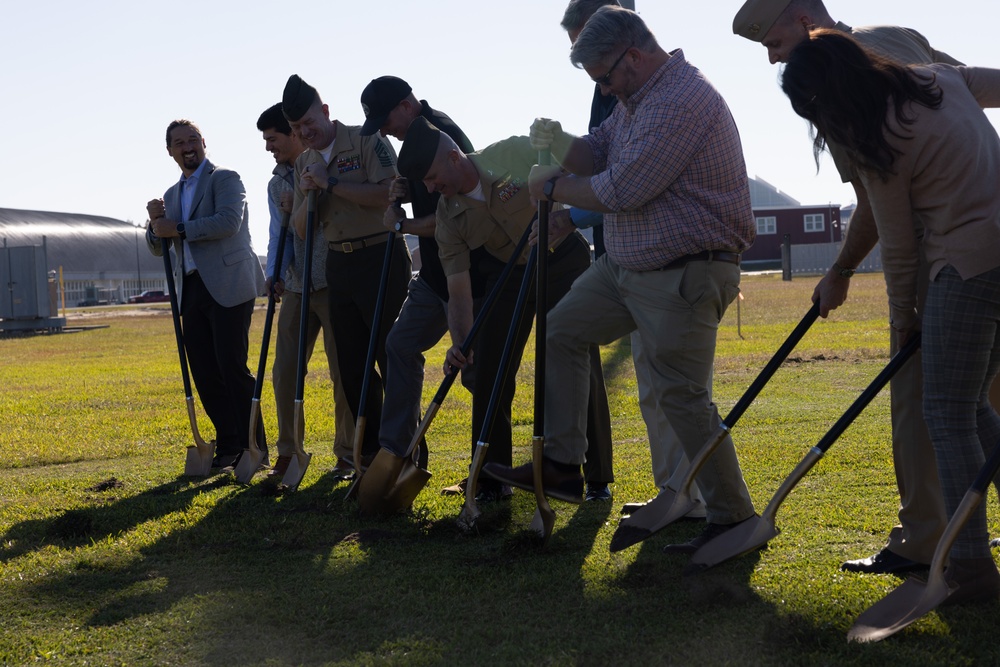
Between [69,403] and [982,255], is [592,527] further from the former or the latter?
[69,403]

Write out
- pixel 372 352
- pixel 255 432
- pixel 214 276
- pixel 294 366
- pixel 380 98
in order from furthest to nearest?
1. pixel 214 276
2. pixel 294 366
3. pixel 255 432
4. pixel 372 352
5. pixel 380 98

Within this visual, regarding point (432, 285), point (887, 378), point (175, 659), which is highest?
point (432, 285)

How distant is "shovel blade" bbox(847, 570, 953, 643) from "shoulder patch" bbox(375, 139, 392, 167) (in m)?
3.71

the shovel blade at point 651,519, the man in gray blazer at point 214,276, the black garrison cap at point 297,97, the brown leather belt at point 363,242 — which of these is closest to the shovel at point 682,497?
the shovel blade at point 651,519

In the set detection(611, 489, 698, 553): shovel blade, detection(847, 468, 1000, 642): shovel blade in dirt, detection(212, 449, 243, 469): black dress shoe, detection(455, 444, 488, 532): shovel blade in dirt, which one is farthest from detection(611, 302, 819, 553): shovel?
detection(212, 449, 243, 469): black dress shoe

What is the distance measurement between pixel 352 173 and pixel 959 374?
3.67 metres

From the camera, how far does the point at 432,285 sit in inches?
228

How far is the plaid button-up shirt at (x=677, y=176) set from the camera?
409 cm

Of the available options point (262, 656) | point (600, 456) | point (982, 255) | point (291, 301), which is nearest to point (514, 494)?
point (600, 456)

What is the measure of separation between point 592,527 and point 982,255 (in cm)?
219

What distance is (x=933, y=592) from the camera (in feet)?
10.9

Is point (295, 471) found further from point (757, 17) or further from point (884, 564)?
point (757, 17)

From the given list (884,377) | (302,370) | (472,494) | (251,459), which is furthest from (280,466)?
(884,377)

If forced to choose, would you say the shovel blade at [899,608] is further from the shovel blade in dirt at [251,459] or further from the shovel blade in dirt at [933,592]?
the shovel blade in dirt at [251,459]
